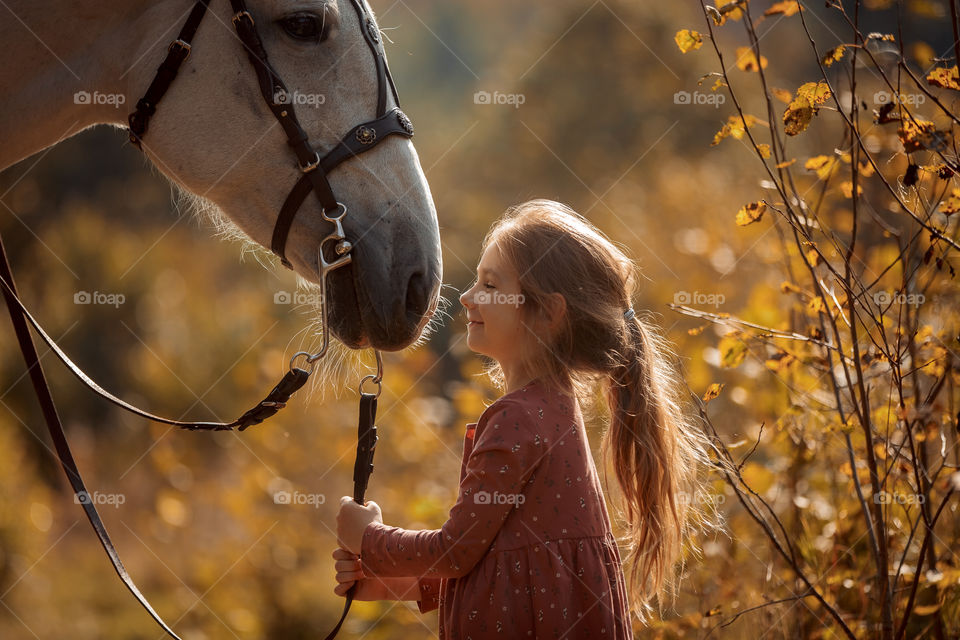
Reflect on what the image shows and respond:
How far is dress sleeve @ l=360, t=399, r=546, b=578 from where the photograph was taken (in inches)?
60.9

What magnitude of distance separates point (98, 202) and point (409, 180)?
13.6 m

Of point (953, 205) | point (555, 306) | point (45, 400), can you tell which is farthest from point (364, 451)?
point (953, 205)

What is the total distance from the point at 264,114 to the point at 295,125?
0.10 meters

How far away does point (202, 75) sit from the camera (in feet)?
6.41

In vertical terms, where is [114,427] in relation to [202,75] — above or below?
below

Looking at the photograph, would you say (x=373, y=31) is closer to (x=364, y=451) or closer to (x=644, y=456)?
(x=364, y=451)

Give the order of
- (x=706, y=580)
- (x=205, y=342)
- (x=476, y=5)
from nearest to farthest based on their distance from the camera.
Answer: (x=706, y=580), (x=205, y=342), (x=476, y=5)

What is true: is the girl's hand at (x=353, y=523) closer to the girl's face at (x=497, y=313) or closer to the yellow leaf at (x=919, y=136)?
the girl's face at (x=497, y=313)

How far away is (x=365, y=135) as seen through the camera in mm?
1896

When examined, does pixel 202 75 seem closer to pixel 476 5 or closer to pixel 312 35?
pixel 312 35

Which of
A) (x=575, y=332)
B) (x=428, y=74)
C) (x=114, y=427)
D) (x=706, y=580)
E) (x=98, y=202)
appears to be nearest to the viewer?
(x=575, y=332)

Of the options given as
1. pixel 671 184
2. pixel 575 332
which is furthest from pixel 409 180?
pixel 671 184

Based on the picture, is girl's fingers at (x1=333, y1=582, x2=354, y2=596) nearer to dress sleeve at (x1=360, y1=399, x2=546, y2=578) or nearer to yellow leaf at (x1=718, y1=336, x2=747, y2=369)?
dress sleeve at (x1=360, y1=399, x2=546, y2=578)

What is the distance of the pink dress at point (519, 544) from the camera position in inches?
60.6
